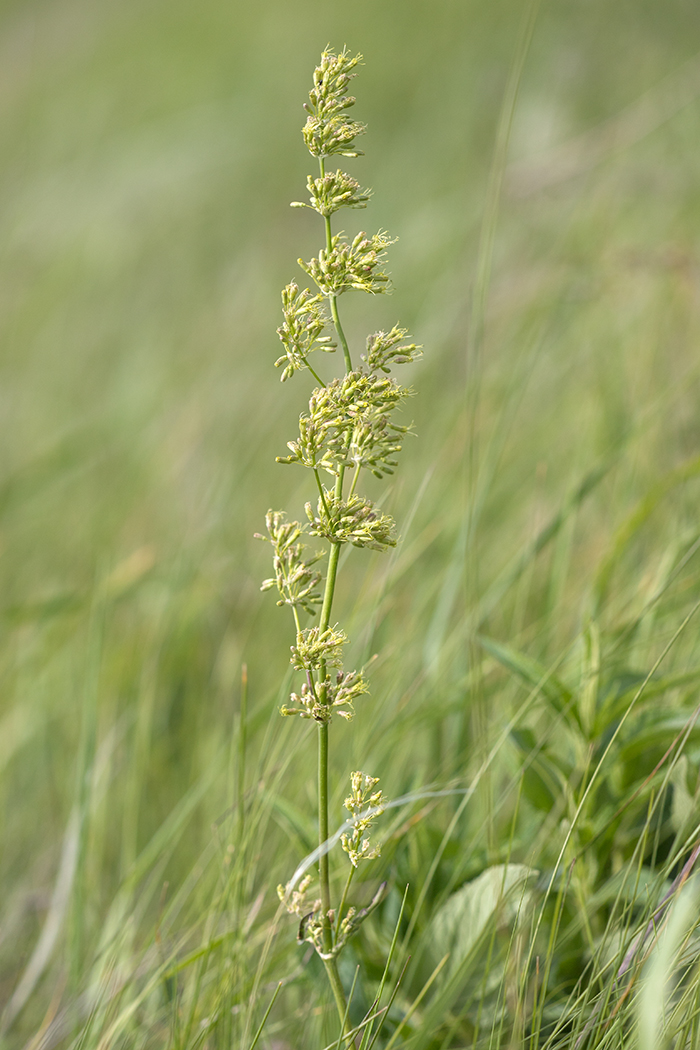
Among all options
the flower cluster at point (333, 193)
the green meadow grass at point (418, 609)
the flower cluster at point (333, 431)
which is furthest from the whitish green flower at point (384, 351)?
A: the green meadow grass at point (418, 609)

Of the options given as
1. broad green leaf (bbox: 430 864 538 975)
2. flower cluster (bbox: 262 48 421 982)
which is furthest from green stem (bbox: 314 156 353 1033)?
broad green leaf (bbox: 430 864 538 975)

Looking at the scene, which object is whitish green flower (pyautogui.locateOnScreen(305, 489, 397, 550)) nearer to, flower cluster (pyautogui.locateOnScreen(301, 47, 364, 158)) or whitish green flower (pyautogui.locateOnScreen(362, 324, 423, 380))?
whitish green flower (pyautogui.locateOnScreen(362, 324, 423, 380))

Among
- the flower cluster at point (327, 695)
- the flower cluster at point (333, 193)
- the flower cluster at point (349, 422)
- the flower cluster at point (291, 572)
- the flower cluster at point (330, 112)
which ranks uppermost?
the flower cluster at point (330, 112)

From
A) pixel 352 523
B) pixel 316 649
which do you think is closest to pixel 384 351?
pixel 352 523

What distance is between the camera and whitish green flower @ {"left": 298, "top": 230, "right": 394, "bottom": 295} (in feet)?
3.38

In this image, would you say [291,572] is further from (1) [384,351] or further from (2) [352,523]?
(1) [384,351]

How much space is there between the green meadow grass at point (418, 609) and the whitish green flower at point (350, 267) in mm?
677

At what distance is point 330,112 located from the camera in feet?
3.44

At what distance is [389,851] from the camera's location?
148 centimetres

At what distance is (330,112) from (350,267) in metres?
0.21

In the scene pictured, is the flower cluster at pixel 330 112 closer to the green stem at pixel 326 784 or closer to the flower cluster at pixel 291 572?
the green stem at pixel 326 784

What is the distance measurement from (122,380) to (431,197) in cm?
301

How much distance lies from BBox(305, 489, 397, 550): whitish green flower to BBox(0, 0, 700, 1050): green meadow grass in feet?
1.53

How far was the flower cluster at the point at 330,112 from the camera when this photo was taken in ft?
3.39
